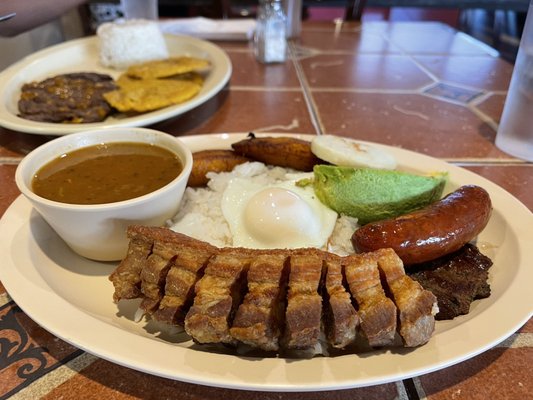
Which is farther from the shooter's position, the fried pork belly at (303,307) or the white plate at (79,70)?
the white plate at (79,70)

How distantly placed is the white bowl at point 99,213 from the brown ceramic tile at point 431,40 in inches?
125

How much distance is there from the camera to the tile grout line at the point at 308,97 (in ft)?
7.95

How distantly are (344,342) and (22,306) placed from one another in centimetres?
76

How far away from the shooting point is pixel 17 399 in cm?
98

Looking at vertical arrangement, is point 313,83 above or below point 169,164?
below

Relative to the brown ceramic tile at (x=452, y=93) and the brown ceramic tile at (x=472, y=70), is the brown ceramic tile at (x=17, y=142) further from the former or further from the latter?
the brown ceramic tile at (x=472, y=70)

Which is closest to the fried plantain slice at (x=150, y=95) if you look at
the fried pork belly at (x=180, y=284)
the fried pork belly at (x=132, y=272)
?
the fried pork belly at (x=132, y=272)

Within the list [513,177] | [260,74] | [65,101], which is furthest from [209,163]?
[260,74]

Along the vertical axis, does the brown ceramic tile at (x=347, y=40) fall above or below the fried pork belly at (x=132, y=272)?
below

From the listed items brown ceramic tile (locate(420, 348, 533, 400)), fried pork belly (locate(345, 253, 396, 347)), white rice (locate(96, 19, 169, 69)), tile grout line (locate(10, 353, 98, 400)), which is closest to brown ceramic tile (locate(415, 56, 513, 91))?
white rice (locate(96, 19, 169, 69))

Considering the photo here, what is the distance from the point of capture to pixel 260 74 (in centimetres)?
321

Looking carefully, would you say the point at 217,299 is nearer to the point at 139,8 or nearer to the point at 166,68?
the point at 166,68

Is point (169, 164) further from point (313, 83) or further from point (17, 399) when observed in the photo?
point (313, 83)

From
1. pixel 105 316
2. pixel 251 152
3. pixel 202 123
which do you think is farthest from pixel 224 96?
pixel 105 316
